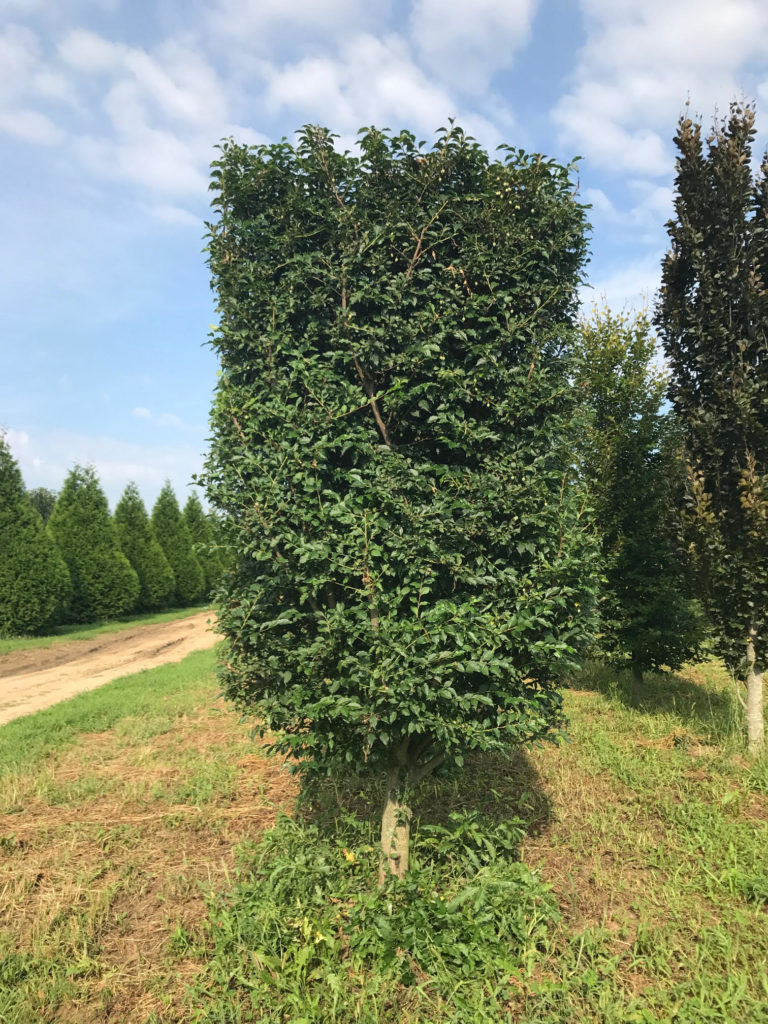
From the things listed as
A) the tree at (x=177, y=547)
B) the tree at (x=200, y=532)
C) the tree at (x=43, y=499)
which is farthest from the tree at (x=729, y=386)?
the tree at (x=43, y=499)

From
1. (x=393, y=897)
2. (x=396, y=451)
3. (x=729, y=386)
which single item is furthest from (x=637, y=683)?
(x=396, y=451)

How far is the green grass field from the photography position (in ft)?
11.3

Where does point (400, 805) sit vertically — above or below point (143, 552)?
below

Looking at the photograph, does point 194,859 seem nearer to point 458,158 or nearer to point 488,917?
point 488,917

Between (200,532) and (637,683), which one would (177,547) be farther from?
(637,683)

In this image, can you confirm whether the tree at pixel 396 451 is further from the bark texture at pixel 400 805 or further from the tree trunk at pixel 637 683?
the tree trunk at pixel 637 683

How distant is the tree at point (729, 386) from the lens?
7.05 metres

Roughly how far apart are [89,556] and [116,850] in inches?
850

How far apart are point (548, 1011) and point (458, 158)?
17.3 ft

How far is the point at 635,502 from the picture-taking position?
974 centimetres

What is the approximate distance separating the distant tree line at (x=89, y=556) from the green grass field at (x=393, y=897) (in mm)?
9180

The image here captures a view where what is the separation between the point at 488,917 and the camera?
12.3ft

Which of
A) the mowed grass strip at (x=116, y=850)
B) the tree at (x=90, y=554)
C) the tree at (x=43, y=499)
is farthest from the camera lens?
the tree at (x=43, y=499)

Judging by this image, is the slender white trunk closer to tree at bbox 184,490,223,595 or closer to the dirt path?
the dirt path
